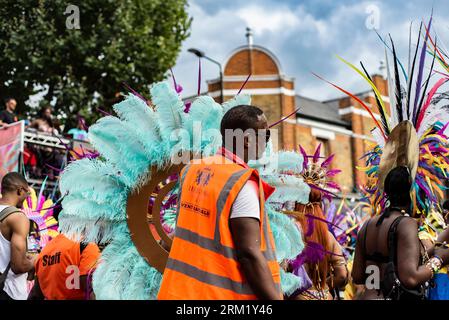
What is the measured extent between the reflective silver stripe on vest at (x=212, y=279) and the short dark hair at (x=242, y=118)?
0.55 metres

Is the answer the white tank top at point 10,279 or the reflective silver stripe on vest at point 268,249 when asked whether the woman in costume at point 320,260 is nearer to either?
the reflective silver stripe on vest at point 268,249

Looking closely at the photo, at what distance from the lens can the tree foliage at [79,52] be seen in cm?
1345

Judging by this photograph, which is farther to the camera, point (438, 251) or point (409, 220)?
point (438, 251)

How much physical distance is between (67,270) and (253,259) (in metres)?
1.94

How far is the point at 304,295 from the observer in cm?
393

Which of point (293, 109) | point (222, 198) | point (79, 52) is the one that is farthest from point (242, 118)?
point (293, 109)

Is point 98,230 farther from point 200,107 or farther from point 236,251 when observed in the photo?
point 236,251

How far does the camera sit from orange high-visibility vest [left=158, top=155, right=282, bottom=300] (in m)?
2.10

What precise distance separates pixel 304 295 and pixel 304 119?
20253 mm

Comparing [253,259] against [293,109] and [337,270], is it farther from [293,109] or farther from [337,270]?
[293,109]

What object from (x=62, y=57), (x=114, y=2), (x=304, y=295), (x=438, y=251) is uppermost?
(x=114, y=2)

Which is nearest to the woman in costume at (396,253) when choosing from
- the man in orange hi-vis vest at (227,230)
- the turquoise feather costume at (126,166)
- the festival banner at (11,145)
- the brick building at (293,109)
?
the man in orange hi-vis vest at (227,230)

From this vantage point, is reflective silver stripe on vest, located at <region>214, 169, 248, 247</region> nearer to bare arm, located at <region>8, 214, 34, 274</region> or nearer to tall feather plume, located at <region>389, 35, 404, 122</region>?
tall feather plume, located at <region>389, 35, 404, 122</region>
